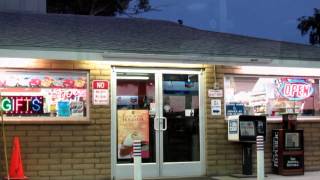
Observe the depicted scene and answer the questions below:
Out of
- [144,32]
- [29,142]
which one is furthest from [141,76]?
[29,142]

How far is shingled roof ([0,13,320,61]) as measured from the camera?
11.7 metres

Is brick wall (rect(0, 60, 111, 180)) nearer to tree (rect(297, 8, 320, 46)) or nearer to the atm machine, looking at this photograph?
the atm machine

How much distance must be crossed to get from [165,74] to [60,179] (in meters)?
3.33

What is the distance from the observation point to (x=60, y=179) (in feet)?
38.5

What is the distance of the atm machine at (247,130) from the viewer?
12430mm

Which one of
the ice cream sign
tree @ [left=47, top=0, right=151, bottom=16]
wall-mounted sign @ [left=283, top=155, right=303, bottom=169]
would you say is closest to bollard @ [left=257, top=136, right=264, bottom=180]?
wall-mounted sign @ [left=283, top=155, right=303, bottom=169]

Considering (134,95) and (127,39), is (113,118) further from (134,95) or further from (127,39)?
(127,39)

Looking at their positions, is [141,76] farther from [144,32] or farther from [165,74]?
[144,32]

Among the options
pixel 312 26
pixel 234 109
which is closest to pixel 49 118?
pixel 234 109

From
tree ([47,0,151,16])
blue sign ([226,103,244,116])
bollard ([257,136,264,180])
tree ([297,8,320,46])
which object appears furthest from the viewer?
tree ([297,8,320,46])

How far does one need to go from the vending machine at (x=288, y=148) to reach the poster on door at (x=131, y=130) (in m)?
3.10

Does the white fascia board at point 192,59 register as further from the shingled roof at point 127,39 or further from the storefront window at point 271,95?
the storefront window at point 271,95

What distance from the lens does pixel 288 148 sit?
12984 millimetres

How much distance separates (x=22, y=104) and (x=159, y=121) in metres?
3.05
